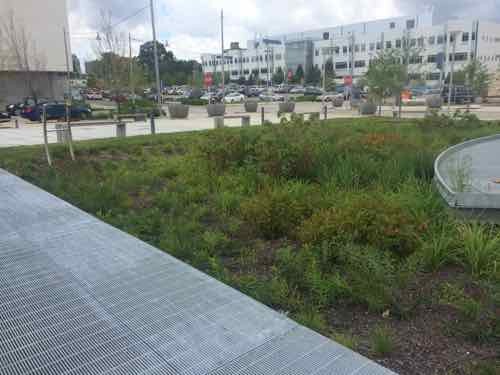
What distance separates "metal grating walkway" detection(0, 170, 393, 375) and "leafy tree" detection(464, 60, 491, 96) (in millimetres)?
44329

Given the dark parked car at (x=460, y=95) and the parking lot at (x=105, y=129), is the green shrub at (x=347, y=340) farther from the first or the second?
the dark parked car at (x=460, y=95)

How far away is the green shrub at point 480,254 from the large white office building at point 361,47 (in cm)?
6131

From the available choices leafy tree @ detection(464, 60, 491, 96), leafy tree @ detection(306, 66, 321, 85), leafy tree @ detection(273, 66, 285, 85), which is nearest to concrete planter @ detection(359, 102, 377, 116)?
leafy tree @ detection(464, 60, 491, 96)

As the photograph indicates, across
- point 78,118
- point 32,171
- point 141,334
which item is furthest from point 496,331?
point 78,118

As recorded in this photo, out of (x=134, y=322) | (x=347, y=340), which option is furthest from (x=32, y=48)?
(x=347, y=340)

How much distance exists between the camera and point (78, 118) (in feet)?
96.0

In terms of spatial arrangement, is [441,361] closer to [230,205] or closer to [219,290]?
[219,290]

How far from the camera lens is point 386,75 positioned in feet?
96.4

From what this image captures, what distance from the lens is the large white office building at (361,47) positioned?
253ft

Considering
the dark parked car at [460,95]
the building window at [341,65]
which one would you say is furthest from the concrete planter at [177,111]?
the building window at [341,65]

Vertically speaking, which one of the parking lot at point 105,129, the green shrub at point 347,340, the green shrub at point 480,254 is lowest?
the green shrub at point 347,340

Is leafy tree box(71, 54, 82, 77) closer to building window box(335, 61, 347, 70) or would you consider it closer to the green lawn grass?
building window box(335, 61, 347, 70)

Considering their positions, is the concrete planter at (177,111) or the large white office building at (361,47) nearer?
the concrete planter at (177,111)

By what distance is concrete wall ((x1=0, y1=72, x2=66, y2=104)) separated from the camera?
4500 cm
